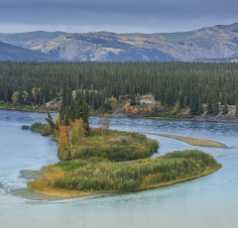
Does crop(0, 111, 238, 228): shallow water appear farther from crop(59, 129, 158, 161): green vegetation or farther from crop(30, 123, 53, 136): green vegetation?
crop(30, 123, 53, 136): green vegetation

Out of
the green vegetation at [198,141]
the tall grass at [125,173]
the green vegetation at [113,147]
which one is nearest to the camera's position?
the tall grass at [125,173]

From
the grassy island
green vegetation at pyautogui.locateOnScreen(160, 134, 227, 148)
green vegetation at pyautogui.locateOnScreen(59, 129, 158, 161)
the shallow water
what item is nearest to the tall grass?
the grassy island

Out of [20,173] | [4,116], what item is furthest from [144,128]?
[20,173]

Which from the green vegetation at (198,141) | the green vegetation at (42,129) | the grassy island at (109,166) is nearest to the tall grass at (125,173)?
the grassy island at (109,166)

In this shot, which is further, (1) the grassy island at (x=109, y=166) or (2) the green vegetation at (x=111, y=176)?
(1) the grassy island at (x=109, y=166)

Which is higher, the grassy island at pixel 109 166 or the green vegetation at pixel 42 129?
the grassy island at pixel 109 166

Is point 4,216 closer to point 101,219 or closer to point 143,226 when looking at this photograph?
point 101,219

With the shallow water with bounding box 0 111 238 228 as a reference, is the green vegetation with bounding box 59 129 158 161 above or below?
above

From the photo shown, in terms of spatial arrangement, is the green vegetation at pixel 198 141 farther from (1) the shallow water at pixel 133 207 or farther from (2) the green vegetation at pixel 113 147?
(1) the shallow water at pixel 133 207
